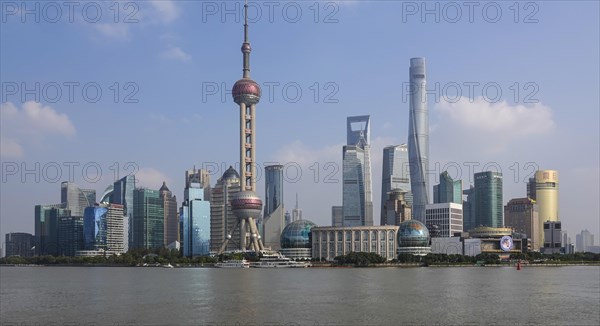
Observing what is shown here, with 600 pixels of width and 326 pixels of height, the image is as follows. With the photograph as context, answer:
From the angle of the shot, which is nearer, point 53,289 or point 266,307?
point 266,307

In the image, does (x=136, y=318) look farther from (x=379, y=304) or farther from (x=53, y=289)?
(x=53, y=289)

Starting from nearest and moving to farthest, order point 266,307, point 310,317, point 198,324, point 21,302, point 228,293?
point 198,324
point 310,317
point 266,307
point 21,302
point 228,293

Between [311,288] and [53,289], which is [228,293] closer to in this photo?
[311,288]

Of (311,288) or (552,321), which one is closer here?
(552,321)

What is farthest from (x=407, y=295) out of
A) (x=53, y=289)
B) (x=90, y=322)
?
(x=53, y=289)

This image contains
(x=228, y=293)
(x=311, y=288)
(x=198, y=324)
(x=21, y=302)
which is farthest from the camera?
(x=311, y=288)

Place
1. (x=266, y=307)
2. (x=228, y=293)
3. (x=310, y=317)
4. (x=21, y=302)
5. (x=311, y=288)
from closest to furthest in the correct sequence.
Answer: (x=310, y=317)
(x=266, y=307)
(x=21, y=302)
(x=228, y=293)
(x=311, y=288)

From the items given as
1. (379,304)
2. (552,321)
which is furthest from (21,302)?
(552,321)

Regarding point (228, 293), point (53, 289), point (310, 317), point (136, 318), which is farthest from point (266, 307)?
point (53, 289)

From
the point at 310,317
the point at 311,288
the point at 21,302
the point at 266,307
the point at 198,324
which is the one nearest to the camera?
the point at 198,324
